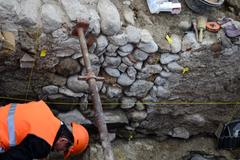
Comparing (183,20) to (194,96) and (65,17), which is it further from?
(65,17)

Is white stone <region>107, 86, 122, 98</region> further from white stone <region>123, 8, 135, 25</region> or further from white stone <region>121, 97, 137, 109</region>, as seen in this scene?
white stone <region>123, 8, 135, 25</region>

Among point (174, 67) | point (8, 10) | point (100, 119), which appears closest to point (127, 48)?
point (174, 67)

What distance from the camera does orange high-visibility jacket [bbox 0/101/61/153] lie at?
161 inches

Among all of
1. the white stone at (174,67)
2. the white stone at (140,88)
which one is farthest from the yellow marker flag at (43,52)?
the white stone at (174,67)

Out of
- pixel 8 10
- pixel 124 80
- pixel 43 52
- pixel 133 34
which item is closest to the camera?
pixel 8 10

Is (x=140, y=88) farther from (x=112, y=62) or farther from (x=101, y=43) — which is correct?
(x=101, y=43)

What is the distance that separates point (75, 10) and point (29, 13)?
532mm

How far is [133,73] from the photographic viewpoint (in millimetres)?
5445

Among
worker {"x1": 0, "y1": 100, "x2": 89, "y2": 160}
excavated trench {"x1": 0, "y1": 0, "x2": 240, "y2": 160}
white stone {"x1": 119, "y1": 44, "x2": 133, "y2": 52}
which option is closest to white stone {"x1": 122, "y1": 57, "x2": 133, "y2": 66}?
excavated trench {"x1": 0, "y1": 0, "x2": 240, "y2": 160}

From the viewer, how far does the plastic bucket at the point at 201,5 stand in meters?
5.53

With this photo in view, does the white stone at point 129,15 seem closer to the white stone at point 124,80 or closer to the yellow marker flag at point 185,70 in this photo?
the white stone at point 124,80

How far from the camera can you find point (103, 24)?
195 inches

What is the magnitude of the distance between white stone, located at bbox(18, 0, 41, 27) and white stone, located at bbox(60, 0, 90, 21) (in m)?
0.33

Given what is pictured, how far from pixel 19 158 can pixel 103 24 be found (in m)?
1.81
